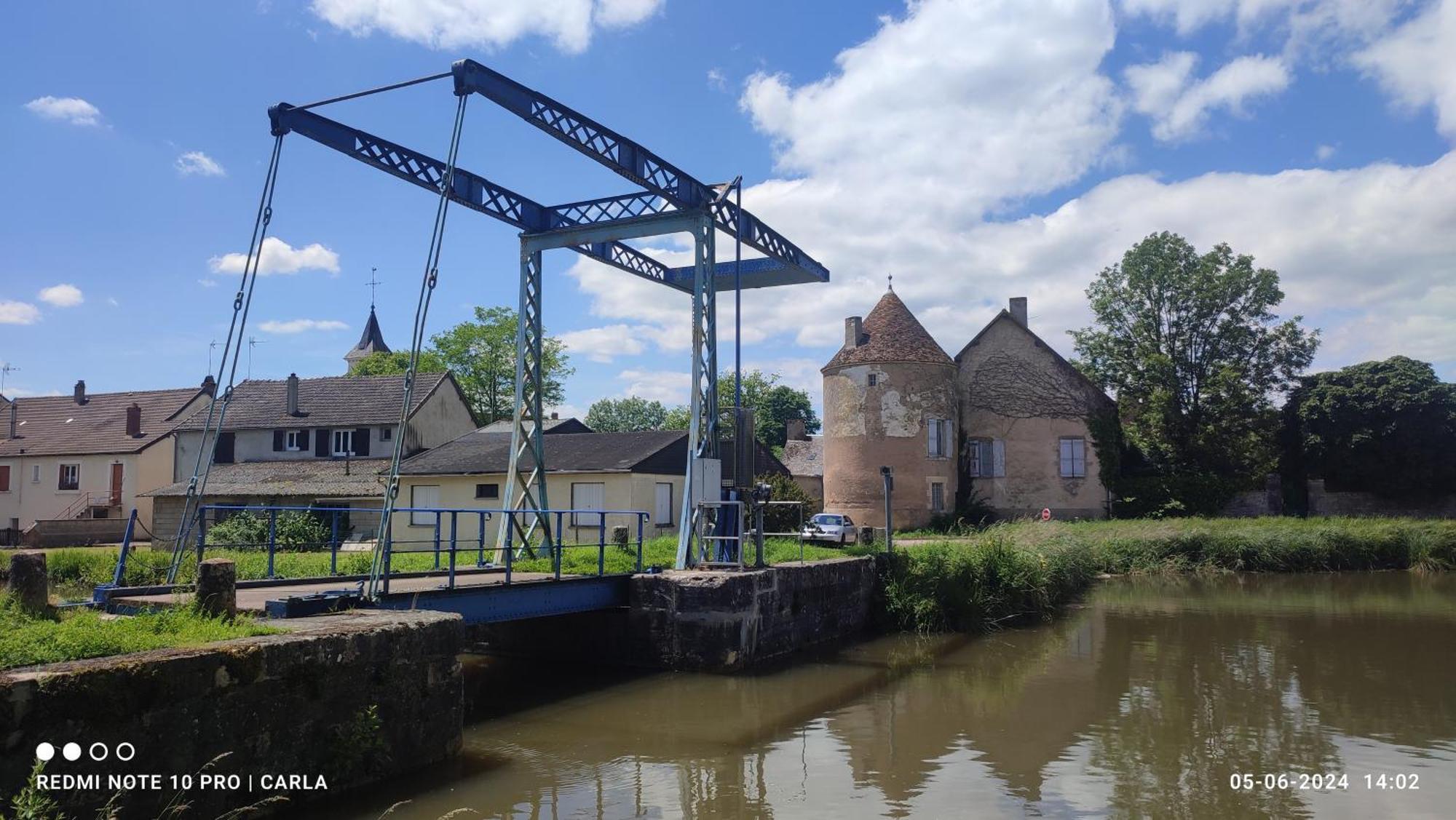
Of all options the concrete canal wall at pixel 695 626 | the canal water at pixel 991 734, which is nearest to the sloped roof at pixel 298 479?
the concrete canal wall at pixel 695 626

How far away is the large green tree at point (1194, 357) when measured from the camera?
36.0m

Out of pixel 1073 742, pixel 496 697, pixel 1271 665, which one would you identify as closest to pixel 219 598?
pixel 496 697

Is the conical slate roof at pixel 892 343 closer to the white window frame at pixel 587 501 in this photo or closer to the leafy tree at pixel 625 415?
the white window frame at pixel 587 501

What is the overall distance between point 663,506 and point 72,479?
26536 millimetres

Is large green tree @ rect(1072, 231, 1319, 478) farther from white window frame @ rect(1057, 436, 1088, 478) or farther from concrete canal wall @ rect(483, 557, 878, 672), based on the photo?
concrete canal wall @ rect(483, 557, 878, 672)

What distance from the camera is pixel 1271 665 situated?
13422 millimetres

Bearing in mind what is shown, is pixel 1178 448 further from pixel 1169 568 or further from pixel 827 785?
pixel 827 785

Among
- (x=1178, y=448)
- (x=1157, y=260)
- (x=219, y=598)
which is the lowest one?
(x=219, y=598)

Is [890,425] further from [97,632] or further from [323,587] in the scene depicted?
→ [97,632]

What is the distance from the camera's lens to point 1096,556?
24.1 metres

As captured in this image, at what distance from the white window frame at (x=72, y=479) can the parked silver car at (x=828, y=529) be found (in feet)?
93.7

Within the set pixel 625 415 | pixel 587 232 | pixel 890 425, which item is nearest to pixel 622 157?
pixel 587 232

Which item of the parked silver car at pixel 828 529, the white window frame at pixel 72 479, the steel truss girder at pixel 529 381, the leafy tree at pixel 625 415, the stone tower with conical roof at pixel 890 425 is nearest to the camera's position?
the steel truss girder at pixel 529 381

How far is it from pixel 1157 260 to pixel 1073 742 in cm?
3323
